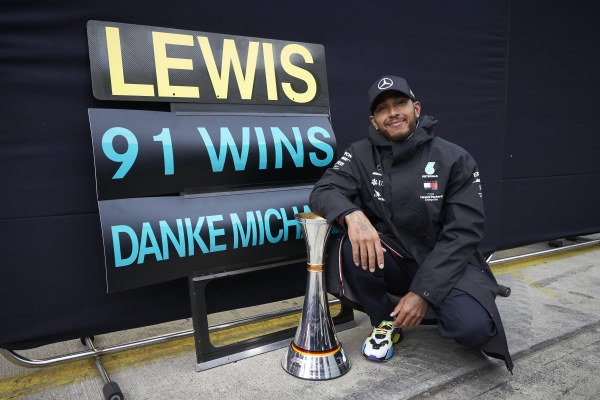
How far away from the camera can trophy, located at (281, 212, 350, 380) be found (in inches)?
65.3

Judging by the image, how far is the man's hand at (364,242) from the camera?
1.63 metres

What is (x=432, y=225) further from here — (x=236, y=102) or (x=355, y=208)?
(x=236, y=102)

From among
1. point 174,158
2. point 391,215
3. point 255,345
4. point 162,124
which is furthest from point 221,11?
point 255,345

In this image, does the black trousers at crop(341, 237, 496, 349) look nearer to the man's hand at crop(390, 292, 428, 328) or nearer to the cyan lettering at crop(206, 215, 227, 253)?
the man's hand at crop(390, 292, 428, 328)

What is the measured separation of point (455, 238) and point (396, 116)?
579 mm

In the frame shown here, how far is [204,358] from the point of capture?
69.1 inches

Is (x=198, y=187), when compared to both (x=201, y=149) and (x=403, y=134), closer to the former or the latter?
(x=201, y=149)

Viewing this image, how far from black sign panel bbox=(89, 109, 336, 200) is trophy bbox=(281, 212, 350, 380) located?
0.38m

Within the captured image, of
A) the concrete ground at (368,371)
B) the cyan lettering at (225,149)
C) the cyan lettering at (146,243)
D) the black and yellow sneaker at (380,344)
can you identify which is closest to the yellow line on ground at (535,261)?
the concrete ground at (368,371)

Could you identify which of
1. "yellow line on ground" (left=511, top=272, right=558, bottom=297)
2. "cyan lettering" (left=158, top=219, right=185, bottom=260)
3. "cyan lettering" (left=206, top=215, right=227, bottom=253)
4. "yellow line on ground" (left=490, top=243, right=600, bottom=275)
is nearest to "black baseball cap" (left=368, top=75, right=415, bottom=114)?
"cyan lettering" (left=206, top=215, right=227, bottom=253)

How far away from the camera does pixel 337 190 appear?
1.87 metres

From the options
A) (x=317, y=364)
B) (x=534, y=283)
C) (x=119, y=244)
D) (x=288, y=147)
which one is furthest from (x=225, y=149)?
(x=534, y=283)

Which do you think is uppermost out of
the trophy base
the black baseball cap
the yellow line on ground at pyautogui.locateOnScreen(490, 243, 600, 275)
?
the black baseball cap

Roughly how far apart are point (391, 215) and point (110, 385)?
1302mm
